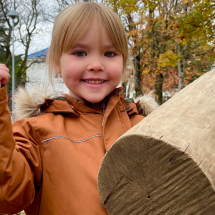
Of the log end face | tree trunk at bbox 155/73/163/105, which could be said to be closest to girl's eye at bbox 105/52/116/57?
the log end face

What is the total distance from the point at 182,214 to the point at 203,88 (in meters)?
0.51

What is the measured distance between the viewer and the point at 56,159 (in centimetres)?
135

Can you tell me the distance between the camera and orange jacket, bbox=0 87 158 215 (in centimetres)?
115

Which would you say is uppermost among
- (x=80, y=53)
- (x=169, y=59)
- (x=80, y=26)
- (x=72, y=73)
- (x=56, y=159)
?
(x=80, y=26)

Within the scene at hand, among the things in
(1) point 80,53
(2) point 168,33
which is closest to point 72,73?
(1) point 80,53

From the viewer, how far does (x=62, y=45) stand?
5.21 ft

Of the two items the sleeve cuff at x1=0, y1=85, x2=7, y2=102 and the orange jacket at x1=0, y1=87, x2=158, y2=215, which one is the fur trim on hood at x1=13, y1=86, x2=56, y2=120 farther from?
the sleeve cuff at x1=0, y1=85, x2=7, y2=102

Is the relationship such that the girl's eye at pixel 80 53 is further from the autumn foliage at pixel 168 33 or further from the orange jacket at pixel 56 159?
the autumn foliage at pixel 168 33

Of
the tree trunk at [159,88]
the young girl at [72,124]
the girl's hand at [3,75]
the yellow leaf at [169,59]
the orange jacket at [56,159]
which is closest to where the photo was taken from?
the girl's hand at [3,75]

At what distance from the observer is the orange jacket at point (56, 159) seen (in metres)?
1.15

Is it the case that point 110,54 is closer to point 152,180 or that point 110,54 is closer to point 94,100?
point 94,100

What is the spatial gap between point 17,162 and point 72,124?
17.7 inches

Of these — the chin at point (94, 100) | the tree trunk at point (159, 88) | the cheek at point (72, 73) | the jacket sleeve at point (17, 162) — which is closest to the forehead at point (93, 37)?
the cheek at point (72, 73)

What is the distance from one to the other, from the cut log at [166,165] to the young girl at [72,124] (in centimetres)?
41
